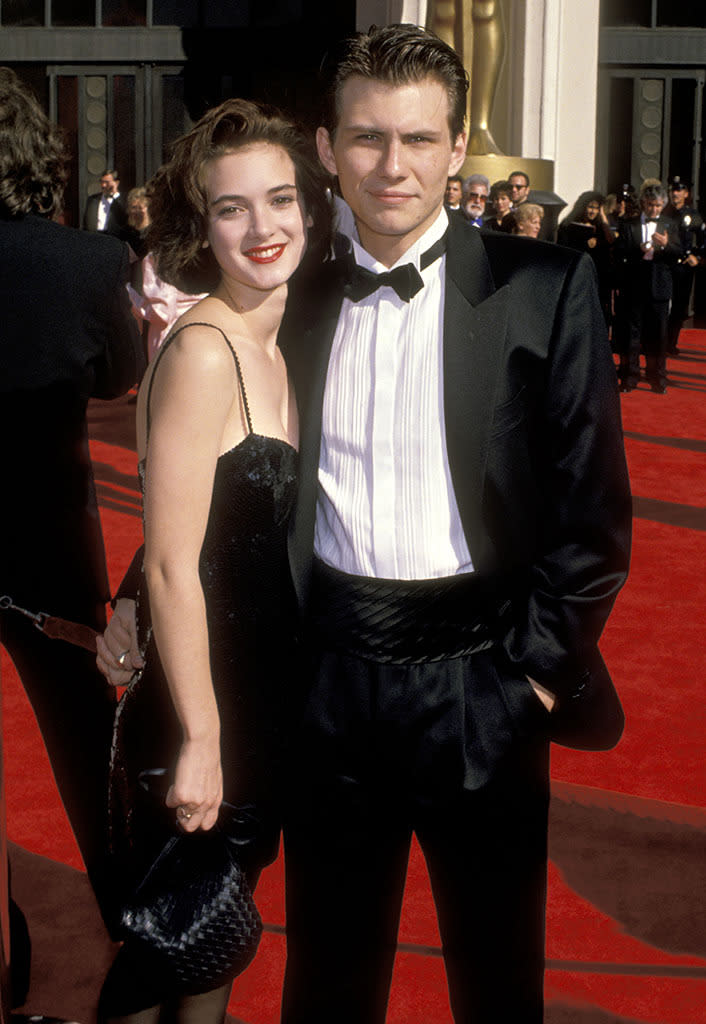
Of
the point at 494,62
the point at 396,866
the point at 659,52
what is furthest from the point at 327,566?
the point at 659,52

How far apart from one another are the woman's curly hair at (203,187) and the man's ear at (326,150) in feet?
0.31

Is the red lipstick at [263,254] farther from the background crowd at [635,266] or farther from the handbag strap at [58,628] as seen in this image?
the background crowd at [635,266]

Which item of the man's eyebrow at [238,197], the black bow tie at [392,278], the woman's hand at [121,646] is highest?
the man's eyebrow at [238,197]

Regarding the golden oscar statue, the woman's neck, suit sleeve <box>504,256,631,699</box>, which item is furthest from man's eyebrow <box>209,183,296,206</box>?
the golden oscar statue

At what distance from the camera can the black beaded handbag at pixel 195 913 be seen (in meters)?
1.78

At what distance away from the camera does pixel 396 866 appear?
183 cm

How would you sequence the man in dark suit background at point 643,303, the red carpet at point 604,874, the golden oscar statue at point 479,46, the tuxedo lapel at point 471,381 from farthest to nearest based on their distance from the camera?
the golden oscar statue at point 479,46, the man in dark suit background at point 643,303, the red carpet at point 604,874, the tuxedo lapel at point 471,381

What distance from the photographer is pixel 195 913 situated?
1772 mm

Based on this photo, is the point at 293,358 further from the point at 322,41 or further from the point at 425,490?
the point at 322,41

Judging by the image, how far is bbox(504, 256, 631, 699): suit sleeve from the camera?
173 centimetres

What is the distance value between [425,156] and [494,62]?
13.0 metres

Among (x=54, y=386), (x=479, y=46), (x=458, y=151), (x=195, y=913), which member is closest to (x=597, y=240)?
(x=479, y=46)

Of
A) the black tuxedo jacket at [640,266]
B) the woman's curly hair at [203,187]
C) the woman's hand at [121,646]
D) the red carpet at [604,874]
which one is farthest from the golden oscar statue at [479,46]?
the woman's hand at [121,646]

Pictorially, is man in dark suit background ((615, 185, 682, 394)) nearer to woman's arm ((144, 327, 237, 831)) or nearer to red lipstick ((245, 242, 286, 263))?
red lipstick ((245, 242, 286, 263))
